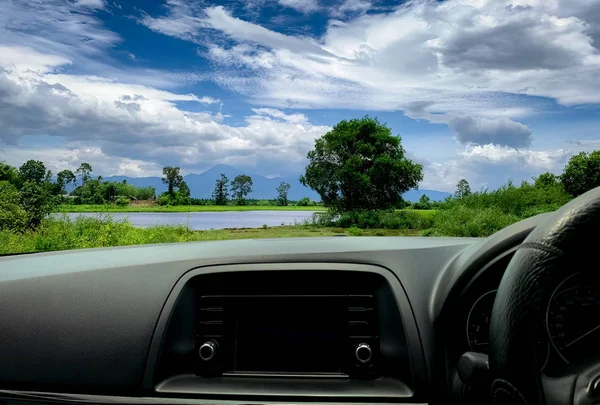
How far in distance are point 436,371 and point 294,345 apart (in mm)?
489

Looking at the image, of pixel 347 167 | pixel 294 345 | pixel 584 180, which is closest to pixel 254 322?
pixel 294 345

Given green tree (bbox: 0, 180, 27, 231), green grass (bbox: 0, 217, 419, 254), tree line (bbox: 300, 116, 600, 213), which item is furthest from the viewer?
tree line (bbox: 300, 116, 600, 213)

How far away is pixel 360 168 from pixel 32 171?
1093 centimetres

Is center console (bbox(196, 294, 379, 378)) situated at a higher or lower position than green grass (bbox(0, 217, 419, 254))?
higher

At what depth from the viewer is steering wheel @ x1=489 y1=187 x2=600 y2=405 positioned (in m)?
1.06

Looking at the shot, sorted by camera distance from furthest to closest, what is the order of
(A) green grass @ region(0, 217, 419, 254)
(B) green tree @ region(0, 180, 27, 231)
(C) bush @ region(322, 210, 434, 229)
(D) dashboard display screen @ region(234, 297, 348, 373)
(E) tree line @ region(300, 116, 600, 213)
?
1. (E) tree line @ region(300, 116, 600, 213)
2. (C) bush @ region(322, 210, 434, 229)
3. (B) green tree @ region(0, 180, 27, 231)
4. (A) green grass @ region(0, 217, 419, 254)
5. (D) dashboard display screen @ region(234, 297, 348, 373)

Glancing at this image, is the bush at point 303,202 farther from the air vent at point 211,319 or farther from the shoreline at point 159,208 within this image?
the air vent at point 211,319

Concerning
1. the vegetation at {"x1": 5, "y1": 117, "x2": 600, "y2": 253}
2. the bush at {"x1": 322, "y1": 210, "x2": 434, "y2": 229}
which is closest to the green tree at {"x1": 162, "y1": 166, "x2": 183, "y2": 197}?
the vegetation at {"x1": 5, "y1": 117, "x2": 600, "y2": 253}

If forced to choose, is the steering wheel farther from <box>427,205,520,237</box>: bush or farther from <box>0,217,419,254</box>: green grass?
<box>427,205,520,237</box>: bush

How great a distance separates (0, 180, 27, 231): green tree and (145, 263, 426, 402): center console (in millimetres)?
9893

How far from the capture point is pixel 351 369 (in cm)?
184

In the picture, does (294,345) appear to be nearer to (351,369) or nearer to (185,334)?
(351,369)

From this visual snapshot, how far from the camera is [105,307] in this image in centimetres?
190

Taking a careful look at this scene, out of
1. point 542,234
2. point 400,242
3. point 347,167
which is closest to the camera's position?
point 542,234
